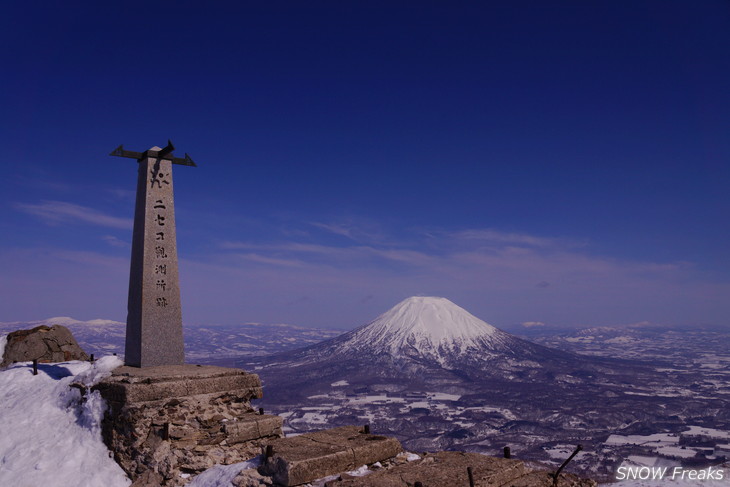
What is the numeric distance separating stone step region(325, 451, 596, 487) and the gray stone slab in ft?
24.8

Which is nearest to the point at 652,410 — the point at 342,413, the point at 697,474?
the point at 342,413

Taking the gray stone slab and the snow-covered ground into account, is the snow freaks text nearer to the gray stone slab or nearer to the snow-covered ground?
the snow-covered ground

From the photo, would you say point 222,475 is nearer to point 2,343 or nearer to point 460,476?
point 460,476

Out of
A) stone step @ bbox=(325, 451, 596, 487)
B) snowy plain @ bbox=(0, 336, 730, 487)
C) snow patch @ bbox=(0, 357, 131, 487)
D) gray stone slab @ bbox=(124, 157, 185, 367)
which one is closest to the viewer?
stone step @ bbox=(325, 451, 596, 487)

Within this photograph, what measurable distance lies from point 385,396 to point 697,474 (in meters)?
190

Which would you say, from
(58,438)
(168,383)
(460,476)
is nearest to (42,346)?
(58,438)

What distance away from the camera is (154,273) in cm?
1282

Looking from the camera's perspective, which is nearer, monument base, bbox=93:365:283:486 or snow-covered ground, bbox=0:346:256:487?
snow-covered ground, bbox=0:346:256:487

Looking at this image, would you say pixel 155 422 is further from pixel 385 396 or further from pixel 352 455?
pixel 385 396

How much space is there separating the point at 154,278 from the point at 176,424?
4598 millimetres

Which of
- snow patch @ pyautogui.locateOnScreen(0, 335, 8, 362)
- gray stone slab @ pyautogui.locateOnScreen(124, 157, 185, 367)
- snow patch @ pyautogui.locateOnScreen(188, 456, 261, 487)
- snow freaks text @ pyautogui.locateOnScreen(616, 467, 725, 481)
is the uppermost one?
gray stone slab @ pyautogui.locateOnScreen(124, 157, 185, 367)

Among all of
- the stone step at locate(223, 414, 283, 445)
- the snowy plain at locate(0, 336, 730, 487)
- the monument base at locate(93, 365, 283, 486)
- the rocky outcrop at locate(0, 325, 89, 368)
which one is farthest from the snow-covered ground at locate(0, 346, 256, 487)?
the rocky outcrop at locate(0, 325, 89, 368)

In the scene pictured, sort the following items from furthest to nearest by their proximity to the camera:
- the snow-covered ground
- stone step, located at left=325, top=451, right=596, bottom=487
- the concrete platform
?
the concrete platform
the snow-covered ground
stone step, located at left=325, top=451, right=596, bottom=487

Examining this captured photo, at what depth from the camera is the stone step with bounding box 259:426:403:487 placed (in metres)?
6.94
